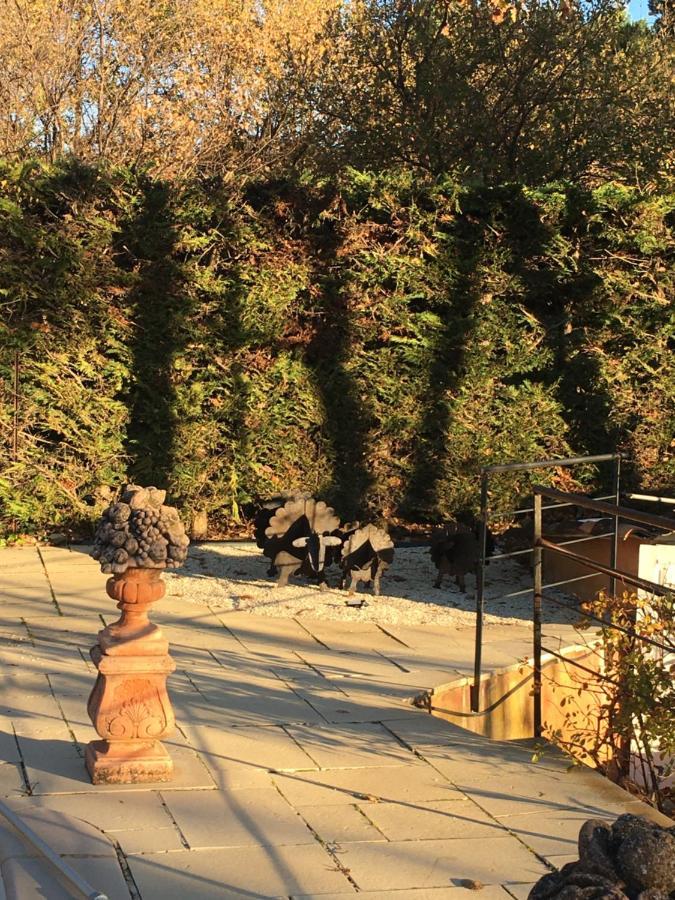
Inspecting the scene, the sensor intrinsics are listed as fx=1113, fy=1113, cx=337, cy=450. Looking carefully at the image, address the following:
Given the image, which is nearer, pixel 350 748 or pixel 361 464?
pixel 350 748

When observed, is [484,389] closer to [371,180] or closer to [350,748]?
[371,180]

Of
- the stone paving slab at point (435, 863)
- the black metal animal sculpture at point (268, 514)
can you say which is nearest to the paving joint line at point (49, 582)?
the black metal animal sculpture at point (268, 514)

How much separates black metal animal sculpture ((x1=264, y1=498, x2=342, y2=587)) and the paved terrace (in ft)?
3.48

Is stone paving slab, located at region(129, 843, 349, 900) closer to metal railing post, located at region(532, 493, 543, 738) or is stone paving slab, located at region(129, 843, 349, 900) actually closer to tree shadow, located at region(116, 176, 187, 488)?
metal railing post, located at region(532, 493, 543, 738)

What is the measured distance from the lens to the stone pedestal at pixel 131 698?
4094mm

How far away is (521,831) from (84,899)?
1563 mm

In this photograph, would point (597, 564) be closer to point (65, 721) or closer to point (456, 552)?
point (65, 721)

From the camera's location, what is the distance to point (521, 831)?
3865mm

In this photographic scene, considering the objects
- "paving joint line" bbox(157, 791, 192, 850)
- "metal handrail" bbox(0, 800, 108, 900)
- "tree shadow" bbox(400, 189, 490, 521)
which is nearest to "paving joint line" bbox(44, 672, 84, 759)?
"paving joint line" bbox(157, 791, 192, 850)

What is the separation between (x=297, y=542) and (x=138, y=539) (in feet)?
11.6

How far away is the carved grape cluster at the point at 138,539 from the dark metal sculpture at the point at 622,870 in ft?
6.32

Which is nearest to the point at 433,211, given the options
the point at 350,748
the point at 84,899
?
the point at 350,748

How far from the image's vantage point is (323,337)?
30.3 feet

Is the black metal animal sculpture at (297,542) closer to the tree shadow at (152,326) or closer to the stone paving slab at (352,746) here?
the tree shadow at (152,326)
